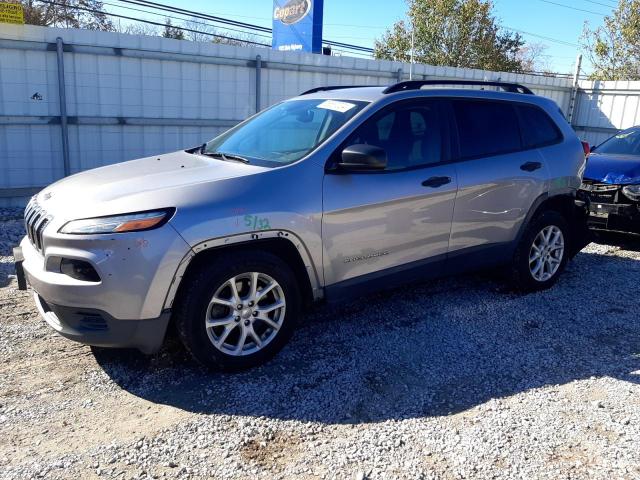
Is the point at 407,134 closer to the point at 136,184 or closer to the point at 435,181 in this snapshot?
the point at 435,181

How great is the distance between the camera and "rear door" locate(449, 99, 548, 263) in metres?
4.48

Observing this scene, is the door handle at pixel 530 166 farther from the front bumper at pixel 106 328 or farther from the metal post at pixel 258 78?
the metal post at pixel 258 78

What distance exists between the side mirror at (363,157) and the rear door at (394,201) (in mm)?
122

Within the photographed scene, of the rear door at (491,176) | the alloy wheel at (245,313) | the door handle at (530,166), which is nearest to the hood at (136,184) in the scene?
the alloy wheel at (245,313)

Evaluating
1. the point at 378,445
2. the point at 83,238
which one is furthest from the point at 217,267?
the point at 378,445

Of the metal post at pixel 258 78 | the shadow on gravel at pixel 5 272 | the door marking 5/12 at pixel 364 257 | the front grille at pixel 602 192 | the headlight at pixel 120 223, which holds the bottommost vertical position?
the shadow on gravel at pixel 5 272

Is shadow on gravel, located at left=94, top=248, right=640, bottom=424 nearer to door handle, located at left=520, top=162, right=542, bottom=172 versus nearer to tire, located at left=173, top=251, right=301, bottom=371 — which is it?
tire, located at left=173, top=251, right=301, bottom=371

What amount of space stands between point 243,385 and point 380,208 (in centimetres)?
153

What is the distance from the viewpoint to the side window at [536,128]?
A: 5.05m

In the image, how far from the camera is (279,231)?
3.46 m

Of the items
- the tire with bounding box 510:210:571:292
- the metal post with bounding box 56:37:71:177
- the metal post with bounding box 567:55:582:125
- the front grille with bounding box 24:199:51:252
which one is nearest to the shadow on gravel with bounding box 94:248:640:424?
the tire with bounding box 510:210:571:292

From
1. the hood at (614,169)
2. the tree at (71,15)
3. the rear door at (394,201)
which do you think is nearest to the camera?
the rear door at (394,201)

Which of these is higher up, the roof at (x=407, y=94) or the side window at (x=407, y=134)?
the roof at (x=407, y=94)

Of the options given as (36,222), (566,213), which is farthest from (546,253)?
(36,222)
